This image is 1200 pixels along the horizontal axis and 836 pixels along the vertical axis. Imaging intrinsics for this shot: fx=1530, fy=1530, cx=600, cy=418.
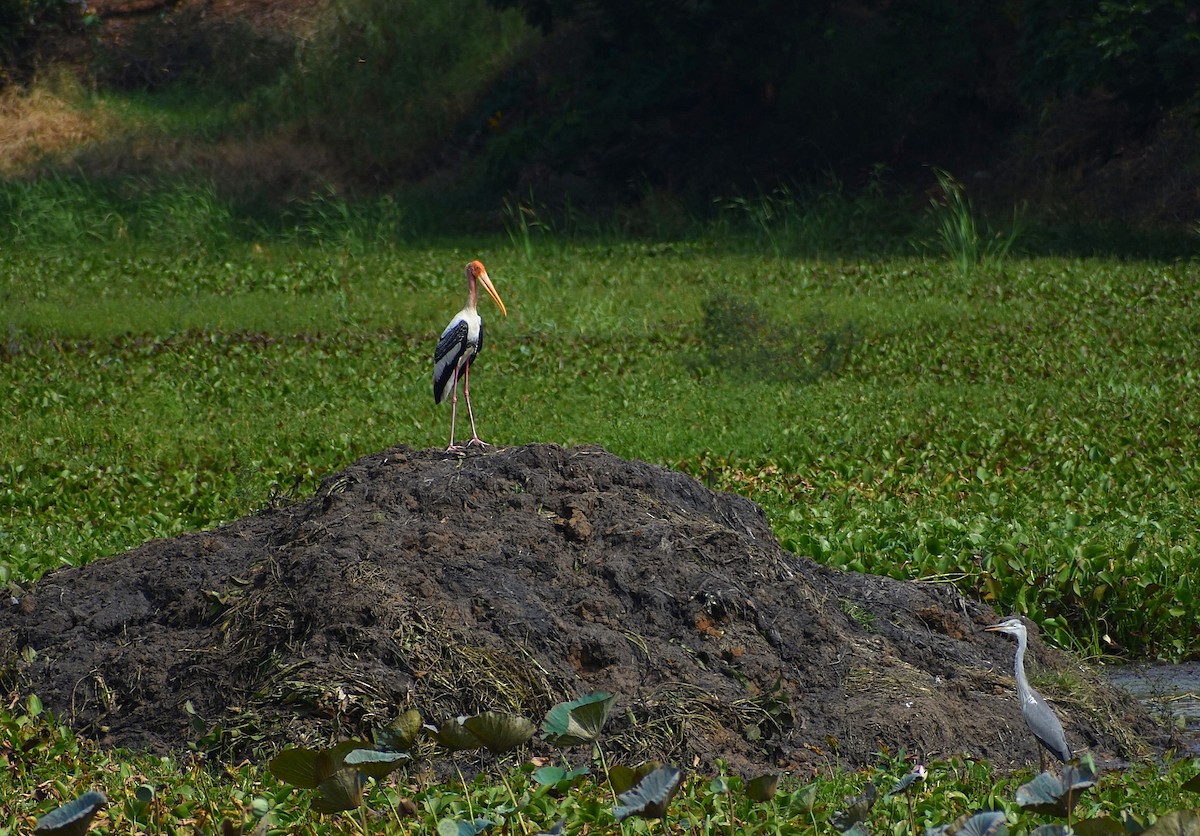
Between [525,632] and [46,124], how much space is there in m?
25.0

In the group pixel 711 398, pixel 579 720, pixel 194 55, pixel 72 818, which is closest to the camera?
pixel 72 818

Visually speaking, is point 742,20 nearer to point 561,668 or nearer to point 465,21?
point 465,21

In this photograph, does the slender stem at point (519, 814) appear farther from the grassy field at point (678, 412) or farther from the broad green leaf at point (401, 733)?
the broad green leaf at point (401, 733)

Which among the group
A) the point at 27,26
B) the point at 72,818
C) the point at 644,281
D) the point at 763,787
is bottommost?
the point at 644,281

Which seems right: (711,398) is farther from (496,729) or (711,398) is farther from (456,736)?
(496,729)

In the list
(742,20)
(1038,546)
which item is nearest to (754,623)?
(1038,546)

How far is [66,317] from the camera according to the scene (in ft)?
50.9

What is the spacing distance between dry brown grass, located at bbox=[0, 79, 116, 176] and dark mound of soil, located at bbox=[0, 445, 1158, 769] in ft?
68.3

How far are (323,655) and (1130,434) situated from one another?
6.61 meters

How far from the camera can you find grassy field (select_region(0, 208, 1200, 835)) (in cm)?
529

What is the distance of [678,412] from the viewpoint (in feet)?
38.0

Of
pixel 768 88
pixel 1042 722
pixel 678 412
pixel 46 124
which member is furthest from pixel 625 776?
Answer: pixel 46 124

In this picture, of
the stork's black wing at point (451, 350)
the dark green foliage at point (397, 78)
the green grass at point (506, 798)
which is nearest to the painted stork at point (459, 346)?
the stork's black wing at point (451, 350)

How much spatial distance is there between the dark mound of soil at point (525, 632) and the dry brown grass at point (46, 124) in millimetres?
20824
